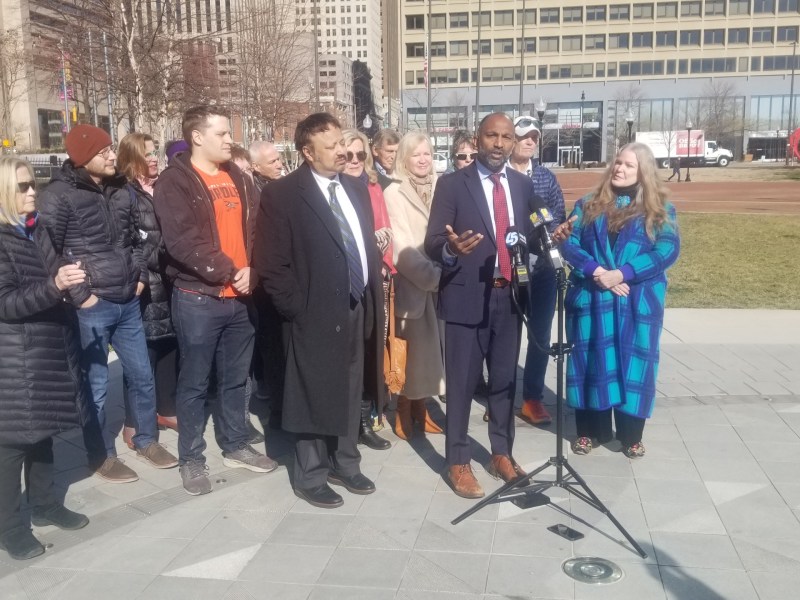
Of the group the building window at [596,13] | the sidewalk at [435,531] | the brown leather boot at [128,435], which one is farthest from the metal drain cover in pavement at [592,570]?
the building window at [596,13]

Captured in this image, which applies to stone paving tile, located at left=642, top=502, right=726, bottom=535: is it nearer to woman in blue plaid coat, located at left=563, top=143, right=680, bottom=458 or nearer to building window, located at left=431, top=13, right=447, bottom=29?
woman in blue plaid coat, located at left=563, top=143, right=680, bottom=458

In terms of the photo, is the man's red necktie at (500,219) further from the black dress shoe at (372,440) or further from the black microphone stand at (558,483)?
the black dress shoe at (372,440)

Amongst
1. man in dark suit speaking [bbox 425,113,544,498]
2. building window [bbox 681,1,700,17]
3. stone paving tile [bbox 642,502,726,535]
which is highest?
building window [bbox 681,1,700,17]

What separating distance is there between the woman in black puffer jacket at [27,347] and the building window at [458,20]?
8078cm

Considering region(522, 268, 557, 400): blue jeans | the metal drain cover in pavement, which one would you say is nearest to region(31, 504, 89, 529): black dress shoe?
the metal drain cover in pavement

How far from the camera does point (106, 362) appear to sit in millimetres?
5172

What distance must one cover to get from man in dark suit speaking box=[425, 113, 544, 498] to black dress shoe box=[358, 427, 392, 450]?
869 millimetres

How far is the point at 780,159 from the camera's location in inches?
3029

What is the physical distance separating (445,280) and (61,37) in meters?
13.5

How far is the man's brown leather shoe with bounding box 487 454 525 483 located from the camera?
4.93m

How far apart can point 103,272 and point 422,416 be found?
8.12ft

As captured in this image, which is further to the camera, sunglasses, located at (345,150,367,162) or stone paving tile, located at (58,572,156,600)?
sunglasses, located at (345,150,367,162)

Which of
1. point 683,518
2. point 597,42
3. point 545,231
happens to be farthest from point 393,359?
point 597,42

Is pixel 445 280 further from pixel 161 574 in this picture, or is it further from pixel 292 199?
pixel 161 574
